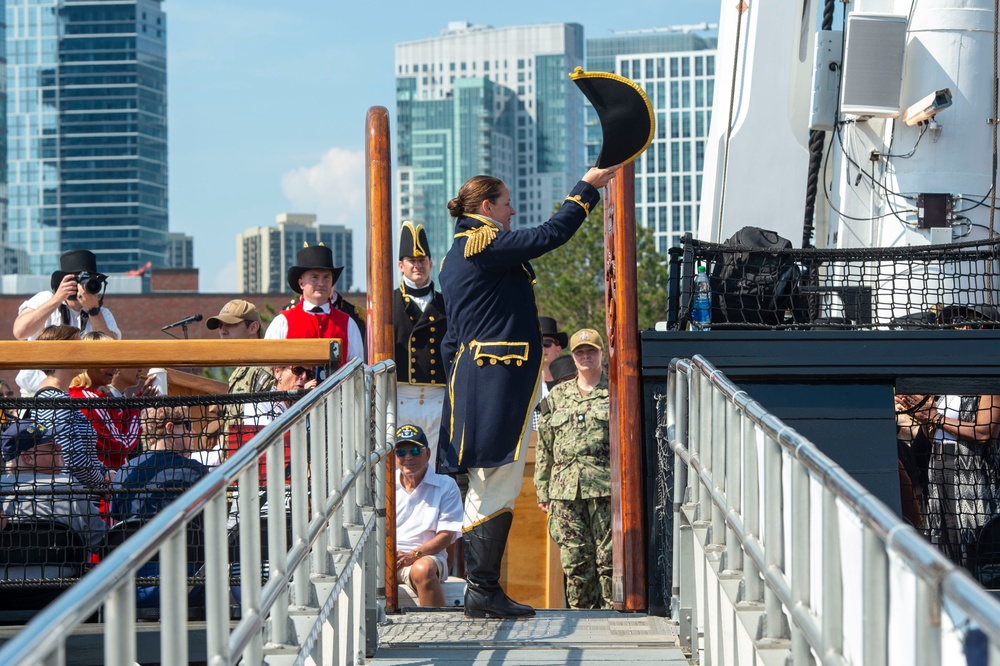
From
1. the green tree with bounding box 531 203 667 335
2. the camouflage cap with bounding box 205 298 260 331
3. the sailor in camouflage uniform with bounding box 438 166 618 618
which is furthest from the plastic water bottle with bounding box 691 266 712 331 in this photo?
the green tree with bounding box 531 203 667 335

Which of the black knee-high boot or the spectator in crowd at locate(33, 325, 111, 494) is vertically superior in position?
the spectator in crowd at locate(33, 325, 111, 494)

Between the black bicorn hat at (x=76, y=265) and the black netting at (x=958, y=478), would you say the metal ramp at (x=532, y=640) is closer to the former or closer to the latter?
the black netting at (x=958, y=478)

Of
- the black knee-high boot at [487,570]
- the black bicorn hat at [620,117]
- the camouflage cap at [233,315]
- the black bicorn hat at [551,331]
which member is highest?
the black bicorn hat at [620,117]

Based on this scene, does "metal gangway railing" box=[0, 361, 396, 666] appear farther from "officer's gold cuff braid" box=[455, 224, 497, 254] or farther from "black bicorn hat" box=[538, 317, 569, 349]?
"black bicorn hat" box=[538, 317, 569, 349]

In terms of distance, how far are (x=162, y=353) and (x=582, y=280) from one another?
42.8 metres

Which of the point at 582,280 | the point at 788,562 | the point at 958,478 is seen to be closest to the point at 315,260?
the point at 958,478

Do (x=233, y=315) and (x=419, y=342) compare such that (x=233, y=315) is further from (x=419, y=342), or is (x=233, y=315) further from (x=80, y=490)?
(x=80, y=490)

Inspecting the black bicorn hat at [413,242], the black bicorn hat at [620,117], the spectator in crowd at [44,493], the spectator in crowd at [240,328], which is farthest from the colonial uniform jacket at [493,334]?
the black bicorn hat at [413,242]

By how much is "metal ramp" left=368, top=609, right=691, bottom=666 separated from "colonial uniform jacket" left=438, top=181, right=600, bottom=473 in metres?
0.69

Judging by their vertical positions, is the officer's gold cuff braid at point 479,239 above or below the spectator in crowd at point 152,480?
above

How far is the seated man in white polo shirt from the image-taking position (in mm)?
7691

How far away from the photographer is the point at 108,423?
253 inches

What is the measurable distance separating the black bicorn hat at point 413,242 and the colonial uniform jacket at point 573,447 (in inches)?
49.2

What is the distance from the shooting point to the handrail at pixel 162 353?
18.9ft
